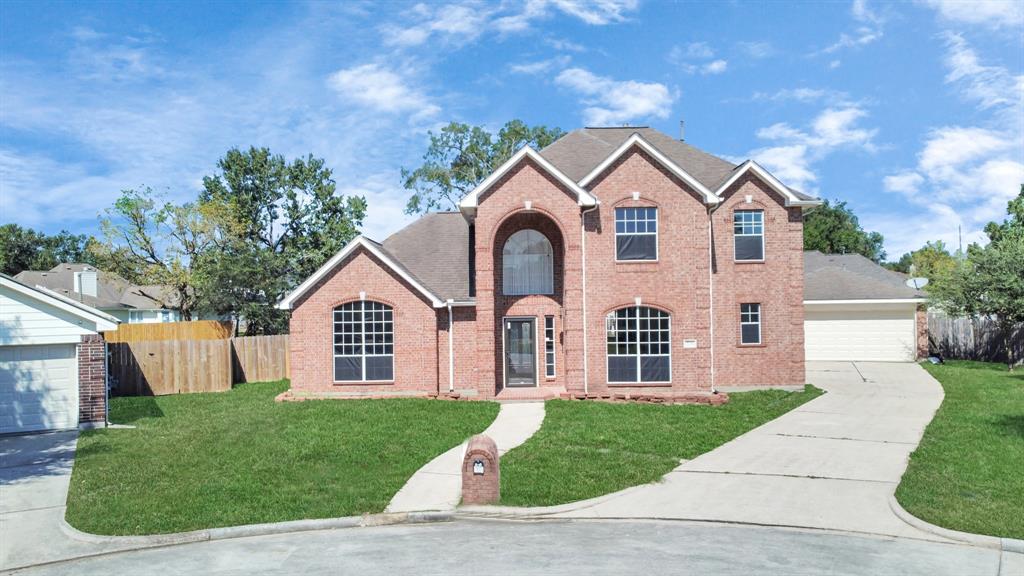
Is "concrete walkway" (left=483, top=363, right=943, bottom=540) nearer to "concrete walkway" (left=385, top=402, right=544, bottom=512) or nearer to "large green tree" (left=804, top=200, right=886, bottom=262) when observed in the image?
"concrete walkway" (left=385, top=402, right=544, bottom=512)

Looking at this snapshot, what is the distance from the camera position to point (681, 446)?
14859 millimetres

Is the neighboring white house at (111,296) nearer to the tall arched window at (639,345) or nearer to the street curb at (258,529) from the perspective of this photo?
the tall arched window at (639,345)

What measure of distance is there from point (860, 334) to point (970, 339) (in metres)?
5.77

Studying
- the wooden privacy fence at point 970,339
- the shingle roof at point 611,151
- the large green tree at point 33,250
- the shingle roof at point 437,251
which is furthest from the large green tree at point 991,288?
the large green tree at point 33,250

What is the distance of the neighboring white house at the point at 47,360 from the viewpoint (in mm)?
18453

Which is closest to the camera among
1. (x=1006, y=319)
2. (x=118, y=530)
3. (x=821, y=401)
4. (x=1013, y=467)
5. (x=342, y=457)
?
(x=118, y=530)

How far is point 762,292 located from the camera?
23.7 metres

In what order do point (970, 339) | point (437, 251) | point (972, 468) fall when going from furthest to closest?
point (970, 339) < point (437, 251) < point (972, 468)

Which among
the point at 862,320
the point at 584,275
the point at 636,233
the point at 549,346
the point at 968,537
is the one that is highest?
the point at 636,233

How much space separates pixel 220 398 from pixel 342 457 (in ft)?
38.5

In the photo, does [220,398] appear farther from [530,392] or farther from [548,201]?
[548,201]

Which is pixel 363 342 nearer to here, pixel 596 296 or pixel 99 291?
pixel 596 296

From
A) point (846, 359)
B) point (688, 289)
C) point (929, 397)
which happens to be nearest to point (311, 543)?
point (688, 289)

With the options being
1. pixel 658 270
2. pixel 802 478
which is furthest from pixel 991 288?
pixel 802 478
